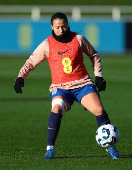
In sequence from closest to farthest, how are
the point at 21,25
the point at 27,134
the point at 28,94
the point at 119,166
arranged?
the point at 119,166, the point at 27,134, the point at 28,94, the point at 21,25

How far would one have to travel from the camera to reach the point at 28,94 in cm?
1575

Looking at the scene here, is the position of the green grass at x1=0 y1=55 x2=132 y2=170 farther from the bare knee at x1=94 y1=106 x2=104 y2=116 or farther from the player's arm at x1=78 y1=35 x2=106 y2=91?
the player's arm at x1=78 y1=35 x2=106 y2=91

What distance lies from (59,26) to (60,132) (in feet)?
9.77

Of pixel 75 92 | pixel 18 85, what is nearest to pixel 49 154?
pixel 75 92

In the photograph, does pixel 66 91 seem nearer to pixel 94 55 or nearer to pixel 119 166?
pixel 94 55

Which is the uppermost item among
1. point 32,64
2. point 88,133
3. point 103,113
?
point 32,64

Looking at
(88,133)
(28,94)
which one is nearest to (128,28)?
(28,94)

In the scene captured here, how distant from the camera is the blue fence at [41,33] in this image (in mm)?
29938

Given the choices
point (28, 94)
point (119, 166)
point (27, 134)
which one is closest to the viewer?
point (119, 166)

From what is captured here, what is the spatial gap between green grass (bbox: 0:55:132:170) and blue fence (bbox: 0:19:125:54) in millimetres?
10760

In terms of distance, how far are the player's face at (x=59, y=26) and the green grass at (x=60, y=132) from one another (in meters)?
1.60

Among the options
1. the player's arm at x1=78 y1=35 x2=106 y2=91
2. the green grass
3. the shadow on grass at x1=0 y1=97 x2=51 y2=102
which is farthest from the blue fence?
the player's arm at x1=78 y1=35 x2=106 y2=91

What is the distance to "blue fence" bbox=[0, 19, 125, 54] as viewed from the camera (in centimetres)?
2994

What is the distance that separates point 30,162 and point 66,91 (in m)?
1.07
